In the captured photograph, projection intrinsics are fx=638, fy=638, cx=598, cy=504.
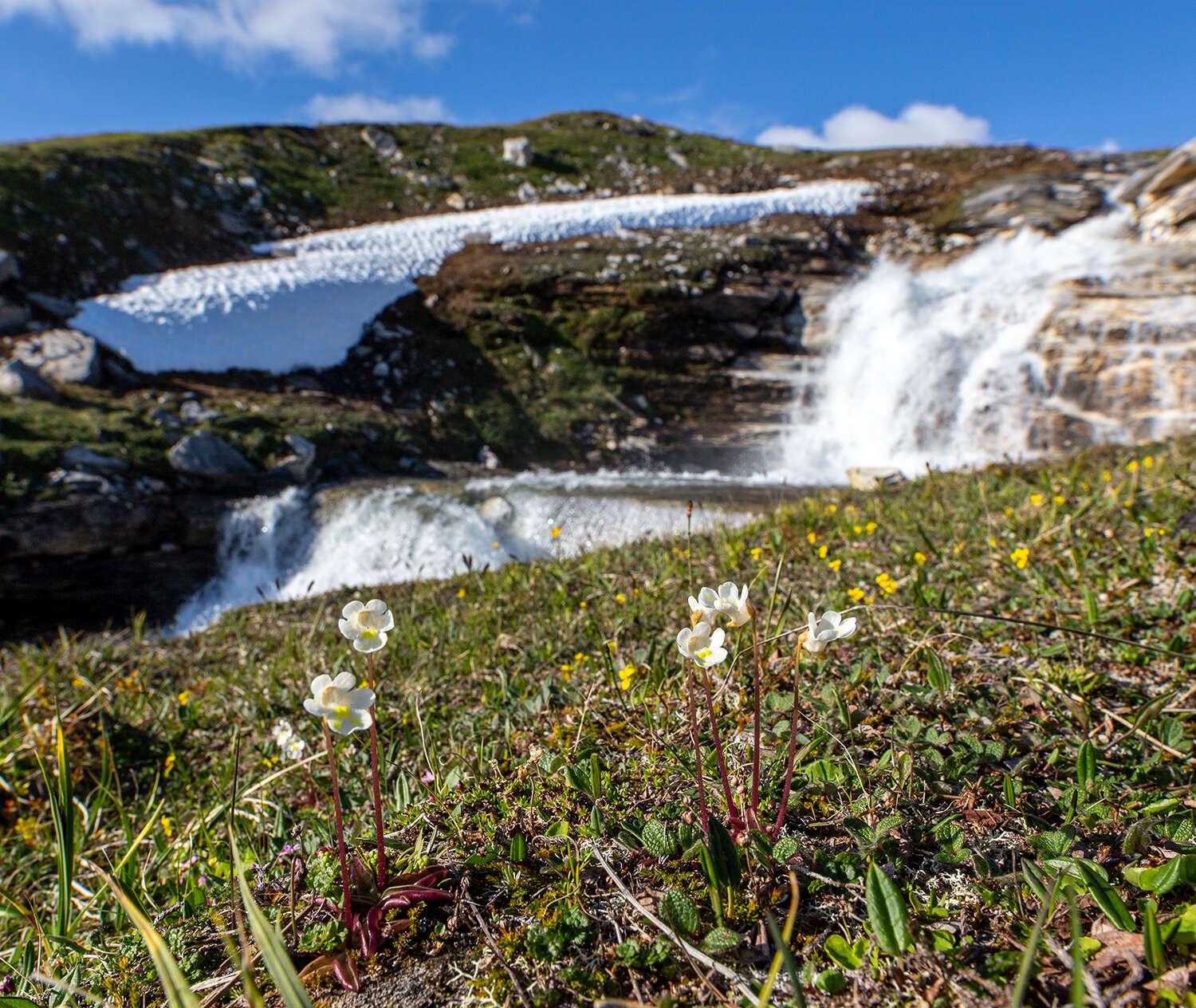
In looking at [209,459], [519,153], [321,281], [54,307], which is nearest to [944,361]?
[209,459]

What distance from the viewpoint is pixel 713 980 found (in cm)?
95

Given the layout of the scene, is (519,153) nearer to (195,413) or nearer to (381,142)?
(381,142)

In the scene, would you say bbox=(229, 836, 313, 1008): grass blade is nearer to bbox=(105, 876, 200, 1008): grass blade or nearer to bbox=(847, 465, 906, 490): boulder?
bbox=(105, 876, 200, 1008): grass blade

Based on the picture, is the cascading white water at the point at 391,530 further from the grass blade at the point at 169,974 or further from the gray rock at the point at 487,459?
the grass blade at the point at 169,974

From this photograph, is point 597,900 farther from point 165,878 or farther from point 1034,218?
point 1034,218

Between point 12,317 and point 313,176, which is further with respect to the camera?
point 313,176

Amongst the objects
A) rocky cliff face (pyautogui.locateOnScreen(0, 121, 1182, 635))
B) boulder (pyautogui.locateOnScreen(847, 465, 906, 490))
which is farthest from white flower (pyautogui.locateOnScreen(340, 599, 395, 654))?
rocky cliff face (pyautogui.locateOnScreen(0, 121, 1182, 635))

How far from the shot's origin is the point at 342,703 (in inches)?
39.0

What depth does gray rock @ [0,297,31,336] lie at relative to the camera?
10.8m

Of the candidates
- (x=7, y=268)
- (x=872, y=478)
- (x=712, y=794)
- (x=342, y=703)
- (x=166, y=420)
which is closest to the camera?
(x=342, y=703)

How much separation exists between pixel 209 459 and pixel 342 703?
9.65 m

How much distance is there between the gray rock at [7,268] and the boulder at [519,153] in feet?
65.9

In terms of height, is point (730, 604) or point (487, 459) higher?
point (730, 604)

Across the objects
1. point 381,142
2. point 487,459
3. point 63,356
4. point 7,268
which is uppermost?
point 381,142
